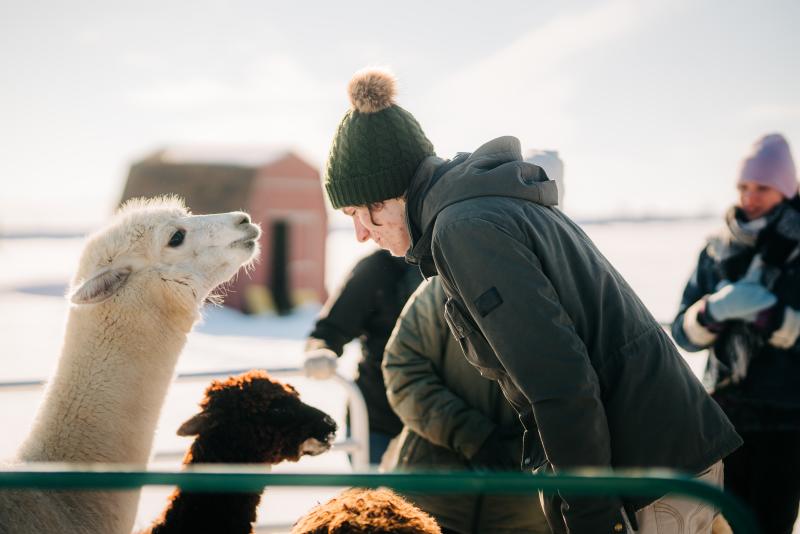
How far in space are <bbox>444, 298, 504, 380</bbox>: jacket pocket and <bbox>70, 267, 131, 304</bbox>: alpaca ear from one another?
1.24 metres

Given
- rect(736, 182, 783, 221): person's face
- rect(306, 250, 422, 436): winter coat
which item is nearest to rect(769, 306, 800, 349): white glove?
rect(736, 182, 783, 221): person's face

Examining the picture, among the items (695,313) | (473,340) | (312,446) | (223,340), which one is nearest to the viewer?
(473,340)

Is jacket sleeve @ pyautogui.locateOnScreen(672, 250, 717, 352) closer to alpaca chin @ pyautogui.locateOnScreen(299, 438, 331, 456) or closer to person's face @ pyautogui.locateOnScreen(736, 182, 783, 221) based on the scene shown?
person's face @ pyautogui.locateOnScreen(736, 182, 783, 221)

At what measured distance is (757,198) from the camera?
3246 millimetres

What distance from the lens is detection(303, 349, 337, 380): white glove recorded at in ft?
9.91

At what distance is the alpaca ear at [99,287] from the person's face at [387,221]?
3.00 feet

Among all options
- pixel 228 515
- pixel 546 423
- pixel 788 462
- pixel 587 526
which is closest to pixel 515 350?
pixel 546 423

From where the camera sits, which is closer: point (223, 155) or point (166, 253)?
point (166, 253)

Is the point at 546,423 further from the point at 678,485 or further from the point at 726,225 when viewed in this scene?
the point at 726,225

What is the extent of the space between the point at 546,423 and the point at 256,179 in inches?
487

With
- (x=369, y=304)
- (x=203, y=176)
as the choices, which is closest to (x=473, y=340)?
(x=369, y=304)

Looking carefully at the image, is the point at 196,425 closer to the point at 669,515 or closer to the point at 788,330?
the point at 669,515

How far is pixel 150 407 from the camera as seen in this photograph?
2.39 metres

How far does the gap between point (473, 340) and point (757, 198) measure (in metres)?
2.18
